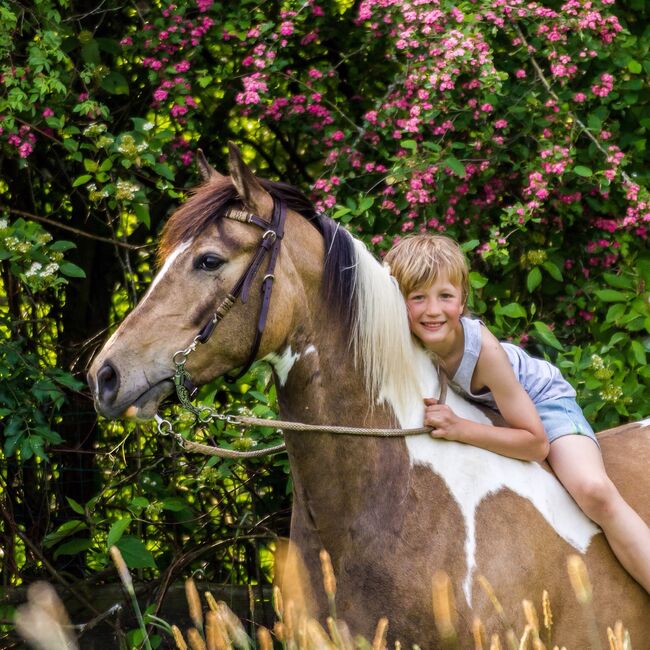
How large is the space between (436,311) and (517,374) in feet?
1.33

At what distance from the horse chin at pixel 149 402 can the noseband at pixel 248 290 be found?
1.1 inches

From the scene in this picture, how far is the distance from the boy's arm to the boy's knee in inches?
5.5

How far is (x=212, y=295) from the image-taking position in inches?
96.6

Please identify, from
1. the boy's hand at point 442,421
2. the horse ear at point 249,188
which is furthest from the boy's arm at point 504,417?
the horse ear at point 249,188

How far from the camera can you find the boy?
2623 mm

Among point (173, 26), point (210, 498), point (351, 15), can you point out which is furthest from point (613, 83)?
point (210, 498)

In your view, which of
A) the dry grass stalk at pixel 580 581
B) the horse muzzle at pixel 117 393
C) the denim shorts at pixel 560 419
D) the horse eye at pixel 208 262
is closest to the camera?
the dry grass stalk at pixel 580 581

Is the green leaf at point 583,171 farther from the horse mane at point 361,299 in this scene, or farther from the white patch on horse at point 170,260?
the white patch on horse at point 170,260

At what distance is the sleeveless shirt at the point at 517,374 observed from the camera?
2.66 m

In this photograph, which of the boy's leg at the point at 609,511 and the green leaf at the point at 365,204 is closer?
the boy's leg at the point at 609,511

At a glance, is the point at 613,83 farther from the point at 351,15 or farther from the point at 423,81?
the point at 351,15

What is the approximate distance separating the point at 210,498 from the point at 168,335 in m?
2.53

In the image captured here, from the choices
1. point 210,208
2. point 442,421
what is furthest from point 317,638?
point 210,208

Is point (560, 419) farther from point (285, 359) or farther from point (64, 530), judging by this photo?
point (64, 530)
